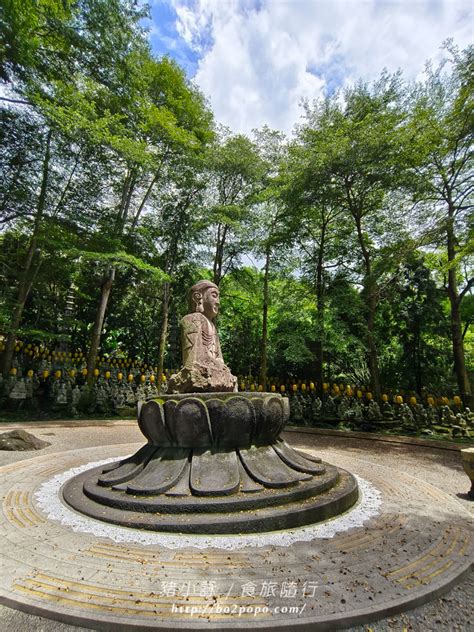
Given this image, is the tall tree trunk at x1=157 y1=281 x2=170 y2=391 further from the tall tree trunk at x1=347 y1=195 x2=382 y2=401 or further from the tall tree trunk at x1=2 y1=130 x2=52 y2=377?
the tall tree trunk at x1=347 y1=195 x2=382 y2=401

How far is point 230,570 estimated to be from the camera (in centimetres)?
265

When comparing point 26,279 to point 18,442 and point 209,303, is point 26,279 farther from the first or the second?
point 209,303

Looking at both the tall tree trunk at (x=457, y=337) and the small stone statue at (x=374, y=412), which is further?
the small stone statue at (x=374, y=412)

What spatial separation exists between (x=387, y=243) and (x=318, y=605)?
1355cm

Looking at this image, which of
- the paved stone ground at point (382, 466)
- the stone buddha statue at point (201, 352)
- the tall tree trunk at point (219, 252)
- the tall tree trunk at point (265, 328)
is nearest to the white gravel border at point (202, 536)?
the paved stone ground at point (382, 466)

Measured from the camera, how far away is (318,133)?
13.1m

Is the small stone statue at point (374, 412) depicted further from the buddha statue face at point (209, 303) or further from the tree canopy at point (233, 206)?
the buddha statue face at point (209, 303)

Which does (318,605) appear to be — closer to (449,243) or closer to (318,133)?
(449,243)

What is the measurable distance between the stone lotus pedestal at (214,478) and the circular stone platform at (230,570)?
155 millimetres

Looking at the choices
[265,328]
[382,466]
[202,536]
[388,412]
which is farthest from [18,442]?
[388,412]

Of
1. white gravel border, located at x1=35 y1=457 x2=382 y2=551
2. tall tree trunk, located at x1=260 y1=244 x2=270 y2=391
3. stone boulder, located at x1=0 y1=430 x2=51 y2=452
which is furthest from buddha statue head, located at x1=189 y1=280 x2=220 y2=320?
tall tree trunk, located at x1=260 y1=244 x2=270 y2=391

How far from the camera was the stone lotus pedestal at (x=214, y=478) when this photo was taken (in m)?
3.52

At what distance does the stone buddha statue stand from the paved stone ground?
7.88 ft

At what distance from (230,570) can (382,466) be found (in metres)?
4.86
